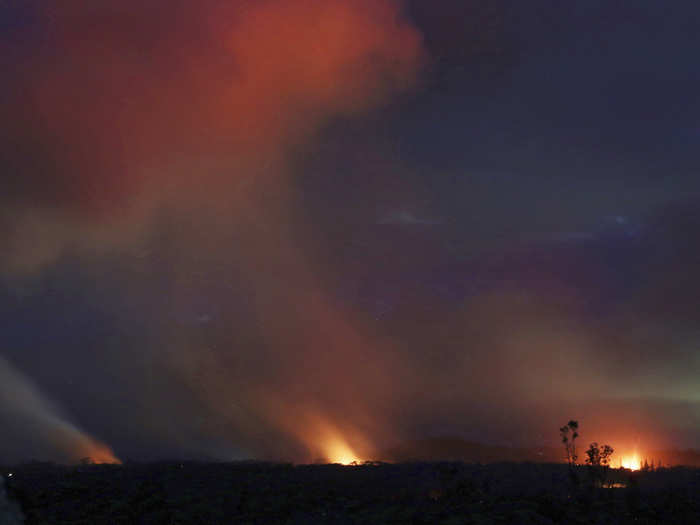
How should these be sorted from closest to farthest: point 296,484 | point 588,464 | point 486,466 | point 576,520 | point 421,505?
point 576,520 < point 421,505 < point 296,484 < point 588,464 < point 486,466

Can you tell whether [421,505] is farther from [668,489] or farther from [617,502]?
[668,489]

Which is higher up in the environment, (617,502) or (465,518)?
(617,502)

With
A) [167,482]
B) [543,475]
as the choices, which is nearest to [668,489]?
[543,475]

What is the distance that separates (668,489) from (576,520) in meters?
6.99

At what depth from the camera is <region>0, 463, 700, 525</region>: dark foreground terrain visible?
22.6 meters

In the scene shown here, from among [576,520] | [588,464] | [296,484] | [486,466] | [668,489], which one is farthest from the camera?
[486,466]

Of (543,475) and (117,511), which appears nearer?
(117,511)

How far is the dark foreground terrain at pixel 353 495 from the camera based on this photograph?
22.6 meters

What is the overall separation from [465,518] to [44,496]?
52.9 ft

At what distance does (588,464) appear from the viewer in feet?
100

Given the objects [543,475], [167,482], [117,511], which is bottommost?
[117,511]

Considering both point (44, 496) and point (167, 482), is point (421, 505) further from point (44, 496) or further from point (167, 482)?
point (44, 496)

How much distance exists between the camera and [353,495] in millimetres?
26281

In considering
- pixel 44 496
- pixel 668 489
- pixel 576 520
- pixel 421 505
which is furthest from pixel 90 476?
pixel 668 489
